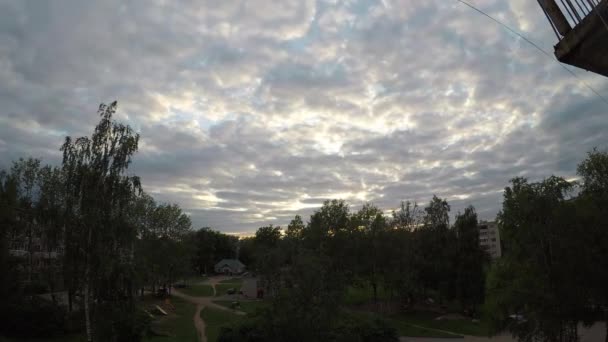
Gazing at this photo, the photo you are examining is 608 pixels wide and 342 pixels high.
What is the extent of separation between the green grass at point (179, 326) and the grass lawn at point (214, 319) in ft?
3.66

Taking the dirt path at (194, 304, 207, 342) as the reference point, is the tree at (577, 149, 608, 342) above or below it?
above

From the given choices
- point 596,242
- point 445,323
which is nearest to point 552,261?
point 596,242

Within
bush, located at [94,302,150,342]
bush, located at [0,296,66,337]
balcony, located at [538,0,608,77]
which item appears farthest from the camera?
bush, located at [0,296,66,337]

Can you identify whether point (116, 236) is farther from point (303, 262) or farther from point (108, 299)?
point (303, 262)

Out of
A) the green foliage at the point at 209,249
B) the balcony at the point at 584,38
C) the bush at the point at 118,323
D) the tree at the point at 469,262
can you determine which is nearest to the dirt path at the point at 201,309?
the bush at the point at 118,323

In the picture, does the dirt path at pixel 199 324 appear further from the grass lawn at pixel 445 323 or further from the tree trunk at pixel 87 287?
the grass lawn at pixel 445 323

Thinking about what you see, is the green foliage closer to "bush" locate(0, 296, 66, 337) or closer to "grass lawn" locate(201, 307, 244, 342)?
"grass lawn" locate(201, 307, 244, 342)

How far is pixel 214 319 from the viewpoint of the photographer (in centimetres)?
3962

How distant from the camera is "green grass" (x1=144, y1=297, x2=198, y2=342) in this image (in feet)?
96.8

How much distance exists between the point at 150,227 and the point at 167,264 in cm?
742

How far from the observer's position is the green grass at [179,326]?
2950cm

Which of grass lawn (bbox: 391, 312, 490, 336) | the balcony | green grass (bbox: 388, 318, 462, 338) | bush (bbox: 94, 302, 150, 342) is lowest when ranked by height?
grass lawn (bbox: 391, 312, 490, 336)

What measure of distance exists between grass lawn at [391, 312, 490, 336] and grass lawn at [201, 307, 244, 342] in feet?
56.6

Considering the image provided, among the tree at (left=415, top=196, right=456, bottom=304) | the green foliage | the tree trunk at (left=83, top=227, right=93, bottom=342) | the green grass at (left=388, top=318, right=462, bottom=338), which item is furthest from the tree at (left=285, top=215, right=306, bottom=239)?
the green foliage
